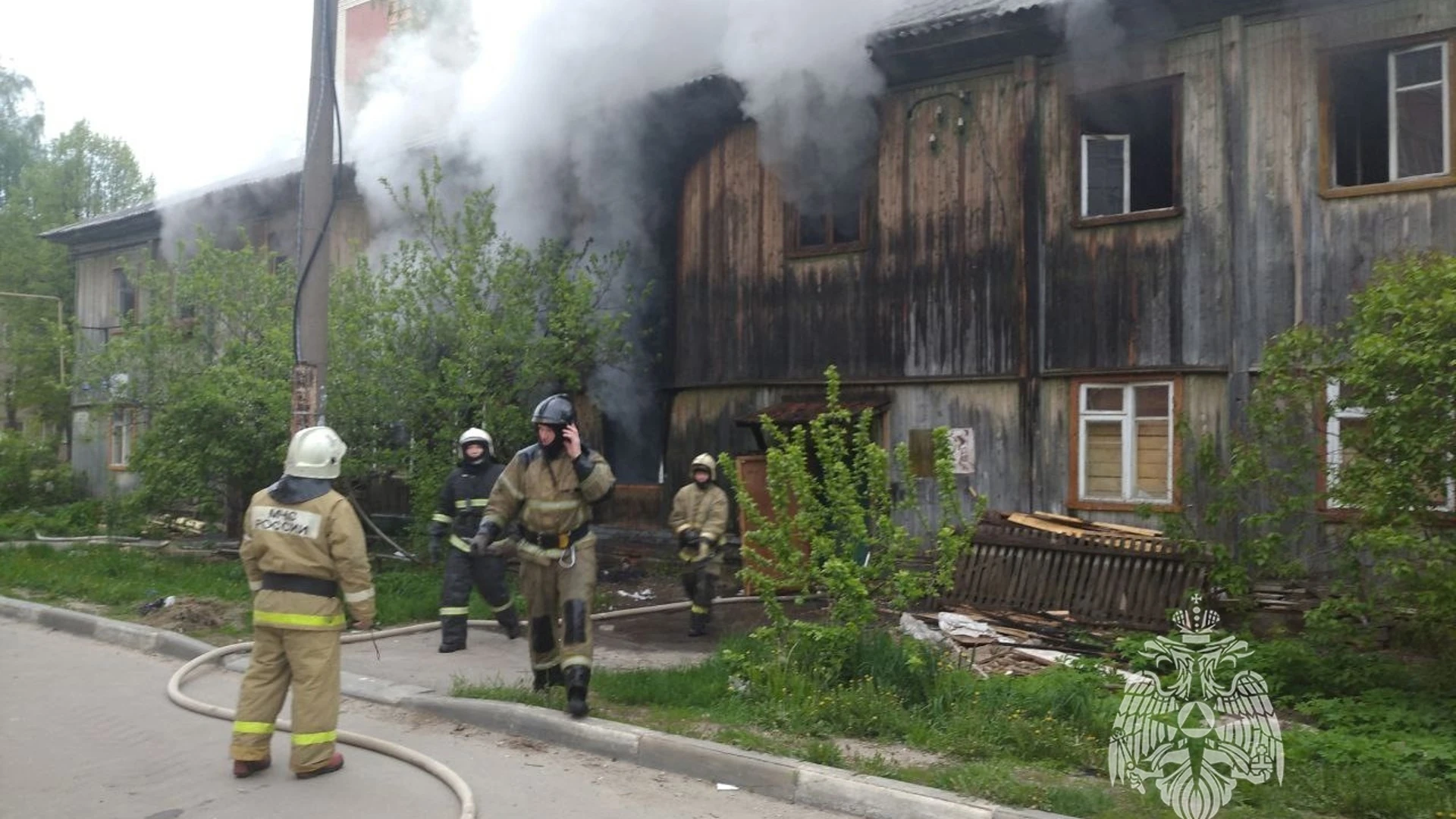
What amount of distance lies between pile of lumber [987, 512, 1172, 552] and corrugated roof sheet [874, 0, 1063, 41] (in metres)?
4.75

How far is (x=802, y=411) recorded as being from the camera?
12.3 m

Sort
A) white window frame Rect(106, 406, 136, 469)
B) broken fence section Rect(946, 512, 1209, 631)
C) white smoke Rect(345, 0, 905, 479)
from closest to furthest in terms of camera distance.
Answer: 1. broken fence section Rect(946, 512, 1209, 631)
2. white smoke Rect(345, 0, 905, 479)
3. white window frame Rect(106, 406, 136, 469)

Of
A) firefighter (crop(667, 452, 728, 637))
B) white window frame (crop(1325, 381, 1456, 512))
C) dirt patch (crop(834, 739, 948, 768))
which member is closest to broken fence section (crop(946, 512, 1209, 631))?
white window frame (crop(1325, 381, 1456, 512))

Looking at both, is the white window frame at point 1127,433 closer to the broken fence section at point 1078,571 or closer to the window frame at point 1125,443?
the window frame at point 1125,443

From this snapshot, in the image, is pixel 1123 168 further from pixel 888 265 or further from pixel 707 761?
pixel 707 761

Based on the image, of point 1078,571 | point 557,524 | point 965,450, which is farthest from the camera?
point 965,450

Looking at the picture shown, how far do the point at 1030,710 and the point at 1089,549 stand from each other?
3.91 metres

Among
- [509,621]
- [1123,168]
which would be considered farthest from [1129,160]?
[509,621]

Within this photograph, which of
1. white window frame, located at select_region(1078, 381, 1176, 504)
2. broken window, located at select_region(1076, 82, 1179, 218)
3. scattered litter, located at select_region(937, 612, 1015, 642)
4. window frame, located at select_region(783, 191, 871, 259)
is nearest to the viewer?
scattered litter, located at select_region(937, 612, 1015, 642)

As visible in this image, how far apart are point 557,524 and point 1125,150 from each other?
7.24 metres

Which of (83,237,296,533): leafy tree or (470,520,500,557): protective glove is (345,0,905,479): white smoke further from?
(470,520,500,557): protective glove

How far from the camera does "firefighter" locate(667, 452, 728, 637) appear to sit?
31.3ft

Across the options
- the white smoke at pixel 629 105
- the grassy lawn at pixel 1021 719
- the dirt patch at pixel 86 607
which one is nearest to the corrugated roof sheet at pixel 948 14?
the white smoke at pixel 629 105

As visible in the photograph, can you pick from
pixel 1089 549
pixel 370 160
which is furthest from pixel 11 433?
pixel 1089 549
